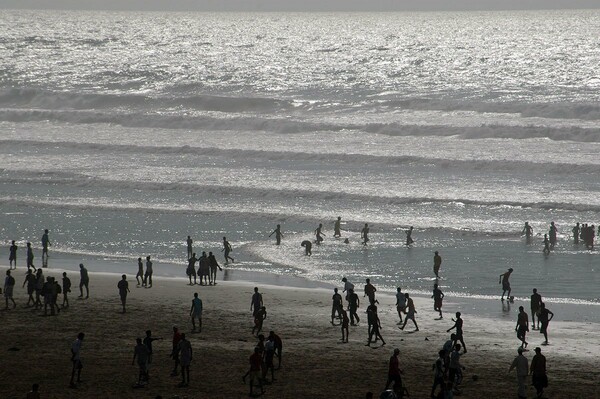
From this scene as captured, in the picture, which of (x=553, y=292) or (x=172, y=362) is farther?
(x=553, y=292)

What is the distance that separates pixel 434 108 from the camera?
73500mm

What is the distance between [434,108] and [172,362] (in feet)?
187

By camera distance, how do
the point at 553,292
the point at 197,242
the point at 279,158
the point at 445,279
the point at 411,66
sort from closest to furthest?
the point at 553,292 → the point at 445,279 → the point at 197,242 → the point at 279,158 → the point at 411,66

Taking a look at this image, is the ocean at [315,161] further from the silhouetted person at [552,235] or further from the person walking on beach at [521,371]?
the person walking on beach at [521,371]

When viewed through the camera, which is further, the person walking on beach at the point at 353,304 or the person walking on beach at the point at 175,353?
the person walking on beach at the point at 353,304

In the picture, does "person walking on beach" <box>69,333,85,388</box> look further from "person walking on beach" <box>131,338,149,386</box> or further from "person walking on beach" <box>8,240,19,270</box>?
"person walking on beach" <box>8,240,19,270</box>

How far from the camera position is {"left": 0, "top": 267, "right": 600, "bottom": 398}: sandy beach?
17.1 metres

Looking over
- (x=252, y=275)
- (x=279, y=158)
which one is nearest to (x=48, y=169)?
(x=279, y=158)

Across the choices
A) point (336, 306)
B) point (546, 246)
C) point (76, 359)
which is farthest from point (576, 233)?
point (76, 359)

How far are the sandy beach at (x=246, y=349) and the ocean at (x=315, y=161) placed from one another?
348 centimetres

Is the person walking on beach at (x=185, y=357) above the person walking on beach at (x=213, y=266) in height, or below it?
below

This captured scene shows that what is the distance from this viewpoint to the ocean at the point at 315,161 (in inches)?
1213

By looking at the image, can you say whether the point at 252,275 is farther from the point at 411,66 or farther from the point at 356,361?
the point at 411,66

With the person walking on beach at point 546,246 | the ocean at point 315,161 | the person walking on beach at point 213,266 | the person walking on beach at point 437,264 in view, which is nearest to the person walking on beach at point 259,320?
the person walking on beach at point 213,266
